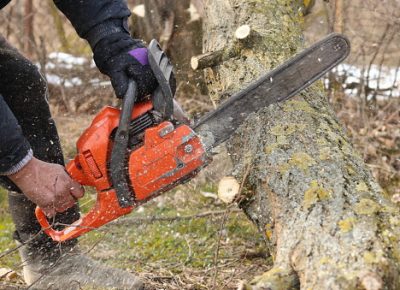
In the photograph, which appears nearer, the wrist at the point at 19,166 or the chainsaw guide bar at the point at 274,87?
the wrist at the point at 19,166

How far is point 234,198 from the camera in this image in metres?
2.58

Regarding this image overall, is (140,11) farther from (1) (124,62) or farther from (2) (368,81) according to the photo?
(1) (124,62)

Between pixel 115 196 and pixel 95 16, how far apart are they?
2.84 ft

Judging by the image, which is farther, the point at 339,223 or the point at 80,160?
the point at 80,160

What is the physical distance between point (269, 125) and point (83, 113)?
14.3 ft

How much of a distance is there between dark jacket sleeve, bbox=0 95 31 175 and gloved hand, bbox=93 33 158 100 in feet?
1.55

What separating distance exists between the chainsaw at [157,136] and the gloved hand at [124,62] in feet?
0.19

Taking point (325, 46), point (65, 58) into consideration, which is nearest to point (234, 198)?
point (325, 46)

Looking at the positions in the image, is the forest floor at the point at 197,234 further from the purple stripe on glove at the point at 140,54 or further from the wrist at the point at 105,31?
the wrist at the point at 105,31

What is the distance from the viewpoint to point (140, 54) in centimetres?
267

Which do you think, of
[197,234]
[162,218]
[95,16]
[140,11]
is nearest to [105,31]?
[95,16]

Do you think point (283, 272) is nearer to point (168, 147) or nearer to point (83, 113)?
point (168, 147)

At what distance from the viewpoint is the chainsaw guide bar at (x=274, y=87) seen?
104 inches

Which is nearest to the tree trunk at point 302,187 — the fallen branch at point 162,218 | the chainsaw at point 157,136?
the chainsaw at point 157,136
